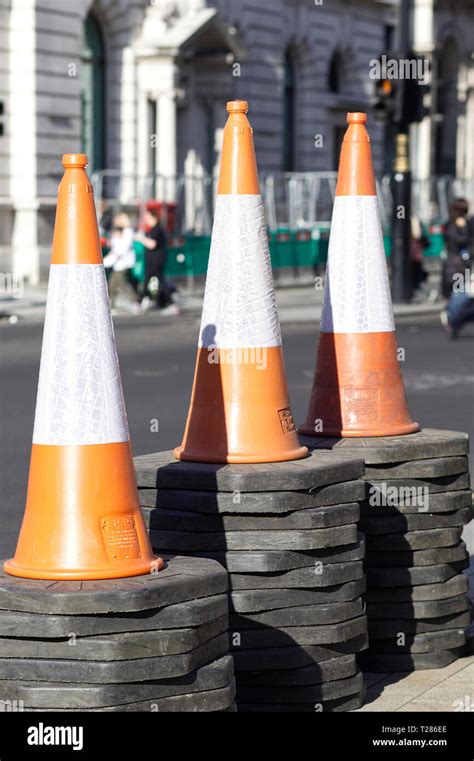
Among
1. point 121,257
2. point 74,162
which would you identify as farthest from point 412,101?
point 74,162

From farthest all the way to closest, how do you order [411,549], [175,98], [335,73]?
1. [335,73]
2. [175,98]
3. [411,549]

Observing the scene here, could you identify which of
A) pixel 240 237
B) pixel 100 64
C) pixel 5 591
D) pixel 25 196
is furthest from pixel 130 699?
pixel 100 64

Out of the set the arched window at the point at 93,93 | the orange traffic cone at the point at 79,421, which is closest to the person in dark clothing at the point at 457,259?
the arched window at the point at 93,93

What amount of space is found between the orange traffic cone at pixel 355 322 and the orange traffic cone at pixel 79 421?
1570 mm

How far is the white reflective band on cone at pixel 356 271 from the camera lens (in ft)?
19.3

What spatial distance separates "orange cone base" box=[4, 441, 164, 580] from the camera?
429 centimetres

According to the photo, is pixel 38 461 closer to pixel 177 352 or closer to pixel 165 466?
pixel 165 466

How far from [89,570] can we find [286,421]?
1199 millimetres

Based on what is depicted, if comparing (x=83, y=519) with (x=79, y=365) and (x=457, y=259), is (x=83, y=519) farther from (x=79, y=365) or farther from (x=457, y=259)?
(x=457, y=259)

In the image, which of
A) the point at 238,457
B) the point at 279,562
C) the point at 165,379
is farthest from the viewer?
the point at 165,379

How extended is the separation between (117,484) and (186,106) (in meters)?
30.6

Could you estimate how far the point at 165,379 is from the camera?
14.5 metres

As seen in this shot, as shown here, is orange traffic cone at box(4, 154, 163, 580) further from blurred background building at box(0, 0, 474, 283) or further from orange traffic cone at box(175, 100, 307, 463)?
blurred background building at box(0, 0, 474, 283)

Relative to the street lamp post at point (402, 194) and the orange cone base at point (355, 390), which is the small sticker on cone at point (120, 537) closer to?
the orange cone base at point (355, 390)
